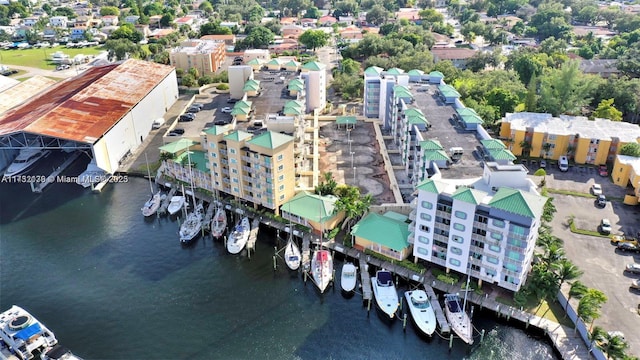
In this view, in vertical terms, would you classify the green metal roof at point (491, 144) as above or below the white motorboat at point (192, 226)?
above

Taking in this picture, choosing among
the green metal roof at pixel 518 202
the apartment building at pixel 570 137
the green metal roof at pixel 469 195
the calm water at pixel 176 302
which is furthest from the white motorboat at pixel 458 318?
the apartment building at pixel 570 137

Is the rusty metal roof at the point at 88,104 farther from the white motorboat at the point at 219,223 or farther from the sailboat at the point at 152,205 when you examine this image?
the white motorboat at the point at 219,223

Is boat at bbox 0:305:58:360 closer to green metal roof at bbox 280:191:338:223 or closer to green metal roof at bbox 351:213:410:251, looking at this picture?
green metal roof at bbox 280:191:338:223

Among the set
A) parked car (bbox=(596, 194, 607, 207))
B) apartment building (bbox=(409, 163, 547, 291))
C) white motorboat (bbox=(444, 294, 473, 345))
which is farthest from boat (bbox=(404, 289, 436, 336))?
parked car (bbox=(596, 194, 607, 207))

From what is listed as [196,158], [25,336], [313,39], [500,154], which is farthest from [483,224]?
[313,39]

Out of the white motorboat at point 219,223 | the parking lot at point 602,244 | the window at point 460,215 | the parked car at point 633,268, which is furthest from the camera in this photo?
the white motorboat at point 219,223

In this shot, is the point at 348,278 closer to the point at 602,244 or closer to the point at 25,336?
the point at 602,244
